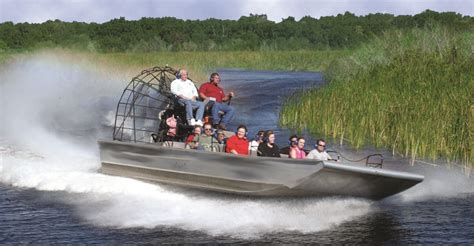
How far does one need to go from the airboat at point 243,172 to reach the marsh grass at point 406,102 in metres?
4.69

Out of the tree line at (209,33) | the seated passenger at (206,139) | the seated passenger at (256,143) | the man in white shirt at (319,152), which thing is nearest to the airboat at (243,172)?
the seated passenger at (206,139)

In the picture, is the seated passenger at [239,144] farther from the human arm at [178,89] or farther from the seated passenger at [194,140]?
the human arm at [178,89]

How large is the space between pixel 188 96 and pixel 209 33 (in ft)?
312

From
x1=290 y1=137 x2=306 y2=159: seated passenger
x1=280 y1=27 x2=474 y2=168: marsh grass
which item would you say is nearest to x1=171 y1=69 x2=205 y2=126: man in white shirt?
x1=290 y1=137 x2=306 y2=159: seated passenger

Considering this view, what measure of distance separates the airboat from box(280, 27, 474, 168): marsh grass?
4.69m

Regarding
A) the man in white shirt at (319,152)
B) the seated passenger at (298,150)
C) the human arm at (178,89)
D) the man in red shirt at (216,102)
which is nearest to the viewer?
the man in white shirt at (319,152)

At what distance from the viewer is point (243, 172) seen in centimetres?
1505

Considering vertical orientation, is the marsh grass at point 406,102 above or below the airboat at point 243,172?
above

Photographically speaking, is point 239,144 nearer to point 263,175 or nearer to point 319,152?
point 263,175

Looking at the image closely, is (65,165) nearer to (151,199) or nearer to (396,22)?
(151,199)

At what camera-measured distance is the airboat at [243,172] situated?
14055 mm

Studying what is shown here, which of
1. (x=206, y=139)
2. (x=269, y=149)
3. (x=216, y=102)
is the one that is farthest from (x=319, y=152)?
(x=216, y=102)

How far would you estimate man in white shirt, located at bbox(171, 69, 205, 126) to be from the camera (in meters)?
18.2

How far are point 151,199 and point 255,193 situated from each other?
2.66 metres
